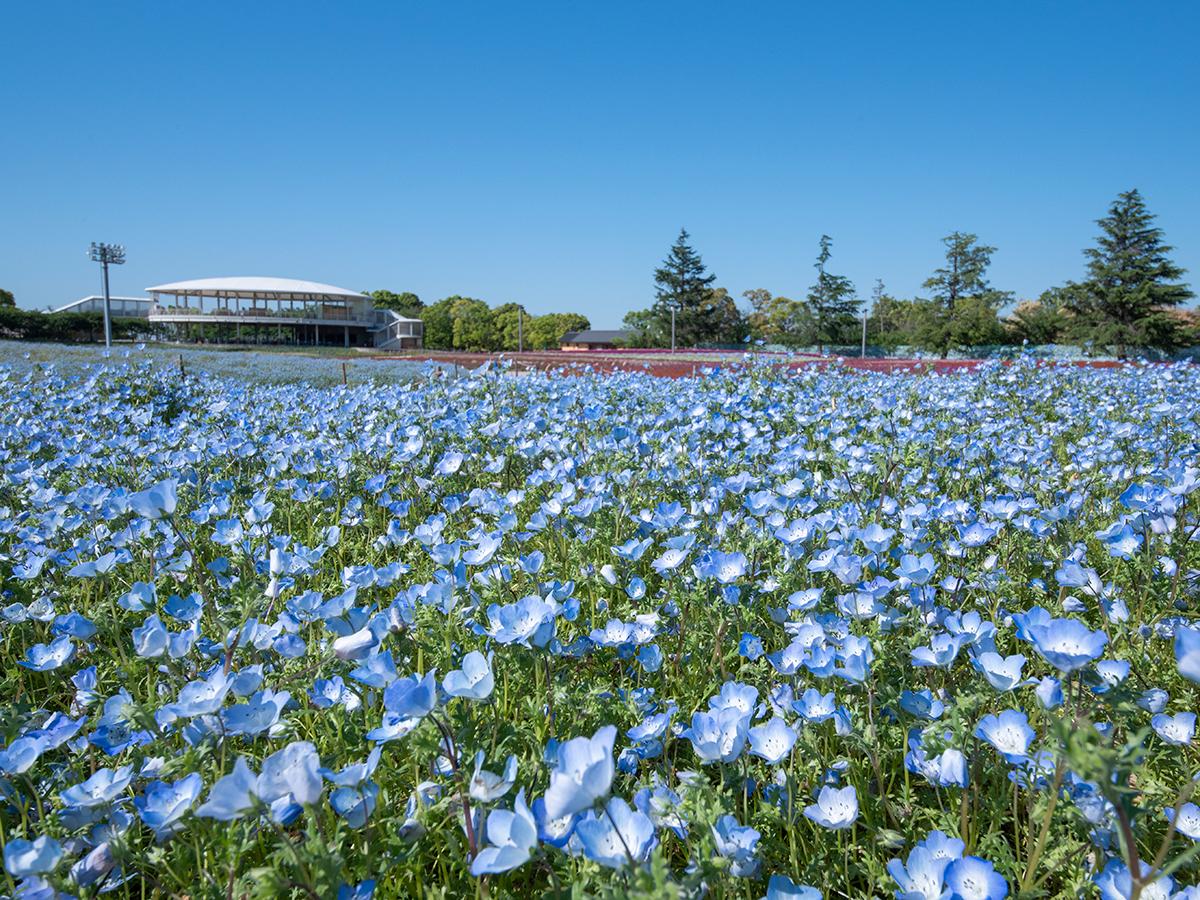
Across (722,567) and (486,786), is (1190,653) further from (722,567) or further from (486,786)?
(722,567)

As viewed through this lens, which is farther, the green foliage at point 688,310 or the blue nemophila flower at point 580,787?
the green foliage at point 688,310

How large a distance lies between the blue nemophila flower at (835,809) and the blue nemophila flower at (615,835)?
0.43 m

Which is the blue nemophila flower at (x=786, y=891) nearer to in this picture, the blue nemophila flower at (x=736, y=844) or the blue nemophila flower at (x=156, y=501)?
the blue nemophila flower at (x=736, y=844)

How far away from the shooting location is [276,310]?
68.8 metres

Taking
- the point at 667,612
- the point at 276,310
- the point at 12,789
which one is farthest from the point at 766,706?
the point at 276,310

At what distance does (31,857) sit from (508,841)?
0.72 m

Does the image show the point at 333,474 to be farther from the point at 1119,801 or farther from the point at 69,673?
the point at 1119,801

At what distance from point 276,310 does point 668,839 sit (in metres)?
75.0

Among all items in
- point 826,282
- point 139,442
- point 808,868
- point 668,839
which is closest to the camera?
point 808,868

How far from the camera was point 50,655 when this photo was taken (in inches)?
74.9

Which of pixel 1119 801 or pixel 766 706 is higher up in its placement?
pixel 1119 801

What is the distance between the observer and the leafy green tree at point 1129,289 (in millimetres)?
34688

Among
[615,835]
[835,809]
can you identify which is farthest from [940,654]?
[615,835]

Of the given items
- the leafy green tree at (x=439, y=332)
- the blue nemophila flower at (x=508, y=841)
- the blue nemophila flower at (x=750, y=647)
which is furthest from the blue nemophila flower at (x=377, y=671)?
the leafy green tree at (x=439, y=332)
